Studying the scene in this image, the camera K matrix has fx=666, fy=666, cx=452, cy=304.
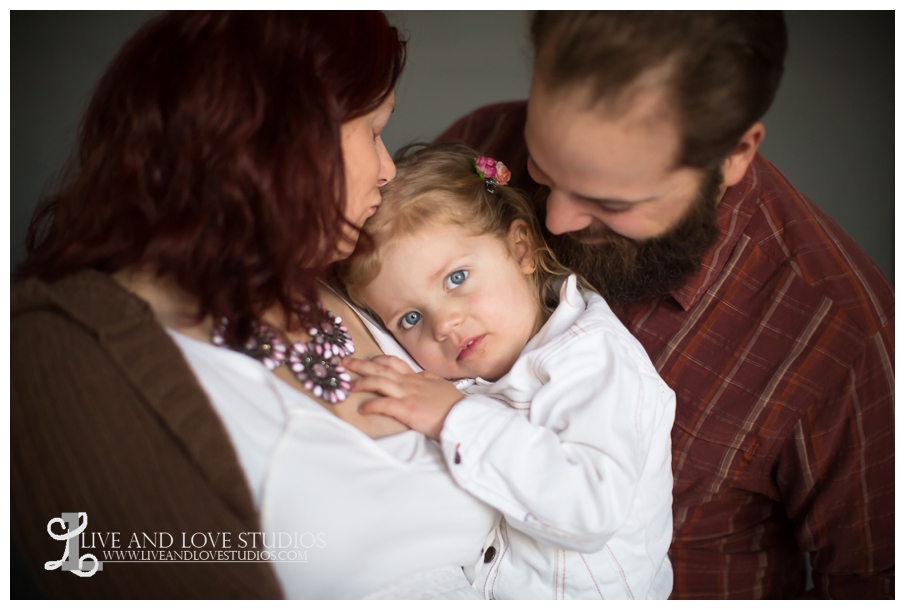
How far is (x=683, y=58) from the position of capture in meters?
1.22

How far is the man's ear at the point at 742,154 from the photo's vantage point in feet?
4.55

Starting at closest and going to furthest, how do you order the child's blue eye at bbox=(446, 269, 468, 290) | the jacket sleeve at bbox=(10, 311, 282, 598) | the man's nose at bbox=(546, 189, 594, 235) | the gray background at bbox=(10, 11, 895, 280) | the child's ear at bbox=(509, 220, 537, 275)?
the jacket sleeve at bbox=(10, 311, 282, 598) < the man's nose at bbox=(546, 189, 594, 235) < the child's blue eye at bbox=(446, 269, 468, 290) < the child's ear at bbox=(509, 220, 537, 275) < the gray background at bbox=(10, 11, 895, 280)

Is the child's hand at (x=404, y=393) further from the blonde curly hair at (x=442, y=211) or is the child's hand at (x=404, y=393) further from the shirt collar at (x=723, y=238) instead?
the shirt collar at (x=723, y=238)

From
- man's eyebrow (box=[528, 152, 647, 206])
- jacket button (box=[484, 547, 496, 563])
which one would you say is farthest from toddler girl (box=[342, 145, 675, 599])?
man's eyebrow (box=[528, 152, 647, 206])

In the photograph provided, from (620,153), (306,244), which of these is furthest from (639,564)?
(306,244)

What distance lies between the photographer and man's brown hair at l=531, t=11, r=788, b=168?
1222mm

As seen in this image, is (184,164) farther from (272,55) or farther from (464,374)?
(464,374)

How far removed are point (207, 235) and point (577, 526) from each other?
876 mm

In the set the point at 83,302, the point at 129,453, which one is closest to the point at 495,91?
the point at 83,302

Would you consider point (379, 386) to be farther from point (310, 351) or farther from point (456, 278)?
point (456, 278)

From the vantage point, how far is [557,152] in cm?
137

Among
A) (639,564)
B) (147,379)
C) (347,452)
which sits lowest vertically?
(639,564)

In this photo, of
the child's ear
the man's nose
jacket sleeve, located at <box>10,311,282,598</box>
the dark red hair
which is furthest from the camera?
the child's ear

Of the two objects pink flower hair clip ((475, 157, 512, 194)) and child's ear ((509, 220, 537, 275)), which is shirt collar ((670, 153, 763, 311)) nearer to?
child's ear ((509, 220, 537, 275))
